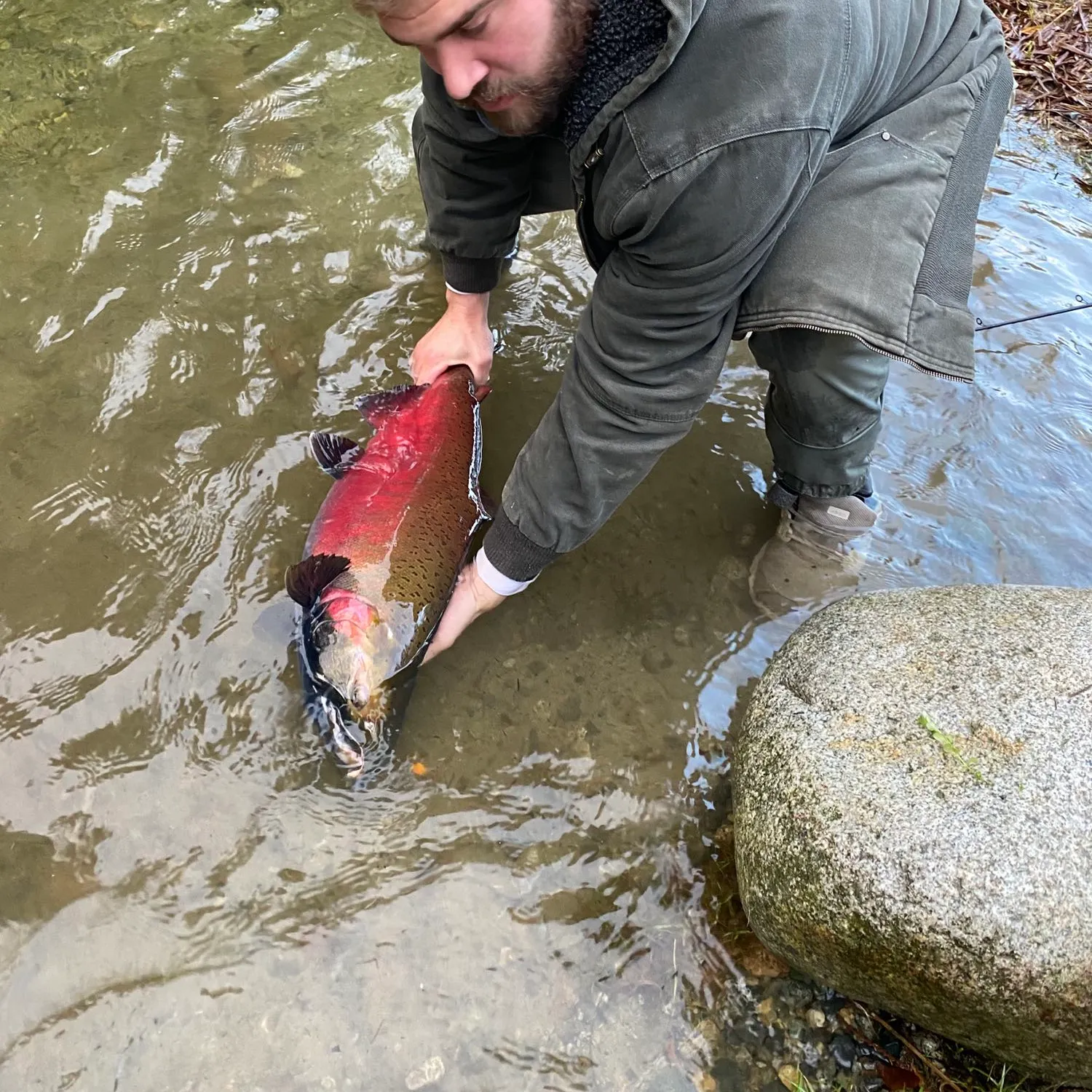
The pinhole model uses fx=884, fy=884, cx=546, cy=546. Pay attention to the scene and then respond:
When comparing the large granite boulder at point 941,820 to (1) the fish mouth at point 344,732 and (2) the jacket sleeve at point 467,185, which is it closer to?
(1) the fish mouth at point 344,732

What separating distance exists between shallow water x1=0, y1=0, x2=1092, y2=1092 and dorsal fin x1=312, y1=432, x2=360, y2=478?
17cm

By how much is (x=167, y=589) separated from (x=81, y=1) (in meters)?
4.09

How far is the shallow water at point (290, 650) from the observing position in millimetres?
2354

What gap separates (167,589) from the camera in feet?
9.57

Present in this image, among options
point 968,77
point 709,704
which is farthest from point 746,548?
point 968,77

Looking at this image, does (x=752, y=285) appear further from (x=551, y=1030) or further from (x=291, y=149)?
(x=291, y=149)

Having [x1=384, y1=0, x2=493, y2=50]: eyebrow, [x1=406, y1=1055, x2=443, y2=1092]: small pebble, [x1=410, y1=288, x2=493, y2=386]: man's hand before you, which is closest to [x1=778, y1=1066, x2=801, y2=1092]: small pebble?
[x1=406, y1=1055, x2=443, y2=1092]: small pebble

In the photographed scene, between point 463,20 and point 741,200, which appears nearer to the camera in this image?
point 463,20

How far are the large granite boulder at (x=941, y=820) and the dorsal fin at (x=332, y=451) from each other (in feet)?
5.11

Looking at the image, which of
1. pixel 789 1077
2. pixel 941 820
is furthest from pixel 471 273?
pixel 789 1077

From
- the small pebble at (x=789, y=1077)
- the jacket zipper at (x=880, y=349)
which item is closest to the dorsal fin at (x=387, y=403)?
the jacket zipper at (x=880, y=349)

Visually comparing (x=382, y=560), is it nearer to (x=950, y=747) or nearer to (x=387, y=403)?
(x=387, y=403)

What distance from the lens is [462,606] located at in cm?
274

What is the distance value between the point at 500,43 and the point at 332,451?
163cm
